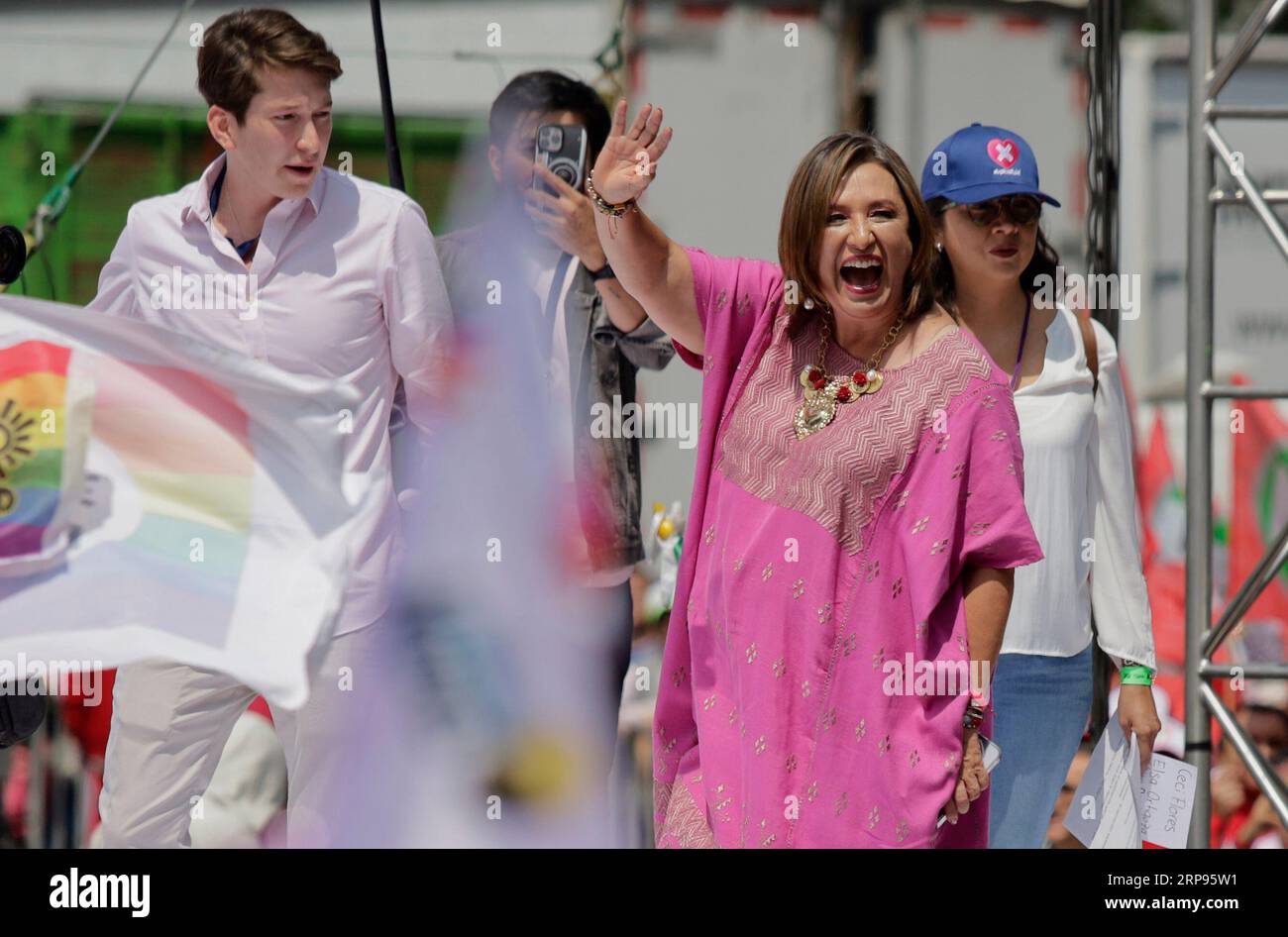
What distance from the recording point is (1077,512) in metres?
3.77

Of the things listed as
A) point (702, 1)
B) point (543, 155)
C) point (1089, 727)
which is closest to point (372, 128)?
point (543, 155)

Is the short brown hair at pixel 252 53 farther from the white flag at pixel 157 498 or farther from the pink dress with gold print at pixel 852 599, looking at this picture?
the pink dress with gold print at pixel 852 599

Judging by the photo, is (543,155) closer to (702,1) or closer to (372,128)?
(372,128)

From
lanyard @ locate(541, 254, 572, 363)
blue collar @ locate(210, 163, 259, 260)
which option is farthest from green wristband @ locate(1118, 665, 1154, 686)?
blue collar @ locate(210, 163, 259, 260)

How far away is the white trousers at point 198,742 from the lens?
353 cm

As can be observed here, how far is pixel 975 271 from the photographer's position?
3.79 meters

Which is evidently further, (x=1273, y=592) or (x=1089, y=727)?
(x=1273, y=592)

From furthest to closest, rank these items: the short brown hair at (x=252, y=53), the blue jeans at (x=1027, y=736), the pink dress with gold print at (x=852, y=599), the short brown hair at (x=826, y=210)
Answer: the blue jeans at (x=1027, y=736) < the short brown hair at (x=252, y=53) < the short brown hair at (x=826, y=210) < the pink dress with gold print at (x=852, y=599)

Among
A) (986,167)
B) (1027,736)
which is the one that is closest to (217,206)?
(986,167)

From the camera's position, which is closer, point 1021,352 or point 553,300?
point 1021,352

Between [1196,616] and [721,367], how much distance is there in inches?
52.7

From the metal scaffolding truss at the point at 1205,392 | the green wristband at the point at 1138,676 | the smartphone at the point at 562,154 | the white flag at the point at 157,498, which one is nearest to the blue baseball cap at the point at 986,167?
the metal scaffolding truss at the point at 1205,392

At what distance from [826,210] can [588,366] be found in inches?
33.6

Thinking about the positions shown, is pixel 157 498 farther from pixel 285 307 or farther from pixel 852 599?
pixel 852 599
